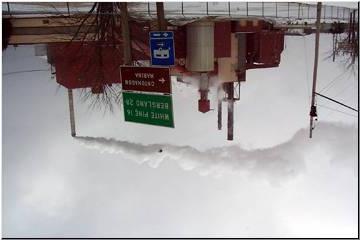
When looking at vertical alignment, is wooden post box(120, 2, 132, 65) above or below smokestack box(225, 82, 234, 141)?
above

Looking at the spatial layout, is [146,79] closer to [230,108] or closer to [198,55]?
[198,55]

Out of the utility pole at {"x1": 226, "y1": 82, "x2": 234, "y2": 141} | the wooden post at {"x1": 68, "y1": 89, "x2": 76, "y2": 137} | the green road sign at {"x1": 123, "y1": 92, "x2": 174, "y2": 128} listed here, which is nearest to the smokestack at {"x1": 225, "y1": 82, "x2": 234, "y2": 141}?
the utility pole at {"x1": 226, "y1": 82, "x2": 234, "y2": 141}

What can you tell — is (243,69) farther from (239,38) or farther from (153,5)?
(153,5)

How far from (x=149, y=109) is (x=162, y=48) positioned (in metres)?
0.82

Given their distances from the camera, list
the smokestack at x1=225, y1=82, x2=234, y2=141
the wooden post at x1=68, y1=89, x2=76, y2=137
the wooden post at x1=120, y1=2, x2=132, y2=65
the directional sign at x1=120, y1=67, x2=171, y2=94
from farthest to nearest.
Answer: the smokestack at x1=225, y1=82, x2=234, y2=141 < the wooden post at x1=68, y1=89, x2=76, y2=137 < the wooden post at x1=120, y1=2, x2=132, y2=65 < the directional sign at x1=120, y1=67, x2=171, y2=94

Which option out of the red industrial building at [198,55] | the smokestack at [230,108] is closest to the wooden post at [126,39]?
the red industrial building at [198,55]

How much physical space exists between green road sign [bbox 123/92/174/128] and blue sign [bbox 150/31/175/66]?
456 mm

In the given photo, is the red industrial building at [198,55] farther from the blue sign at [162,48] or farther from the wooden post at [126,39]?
the blue sign at [162,48]

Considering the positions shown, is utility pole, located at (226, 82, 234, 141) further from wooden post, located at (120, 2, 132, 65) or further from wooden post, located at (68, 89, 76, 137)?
wooden post, located at (120, 2, 132, 65)

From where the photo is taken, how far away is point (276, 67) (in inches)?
432

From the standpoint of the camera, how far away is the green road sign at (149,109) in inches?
199

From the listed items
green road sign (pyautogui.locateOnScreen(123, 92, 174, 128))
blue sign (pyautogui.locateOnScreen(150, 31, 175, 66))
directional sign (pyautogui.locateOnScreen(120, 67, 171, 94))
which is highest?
blue sign (pyautogui.locateOnScreen(150, 31, 175, 66))

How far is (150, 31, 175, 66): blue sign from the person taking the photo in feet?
16.4

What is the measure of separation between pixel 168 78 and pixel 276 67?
6775 millimetres
